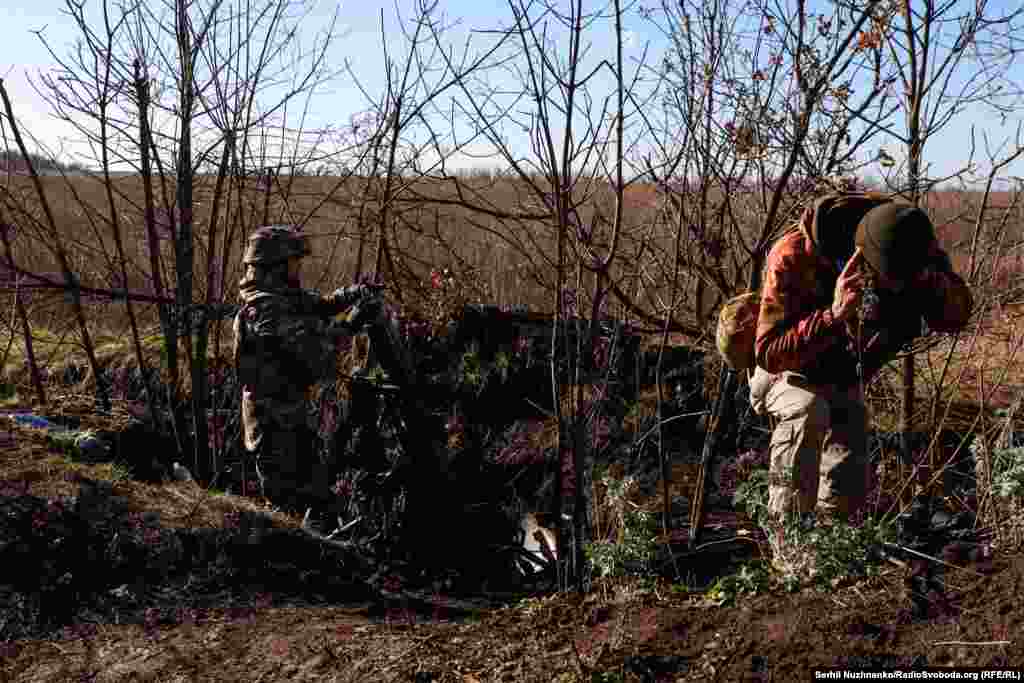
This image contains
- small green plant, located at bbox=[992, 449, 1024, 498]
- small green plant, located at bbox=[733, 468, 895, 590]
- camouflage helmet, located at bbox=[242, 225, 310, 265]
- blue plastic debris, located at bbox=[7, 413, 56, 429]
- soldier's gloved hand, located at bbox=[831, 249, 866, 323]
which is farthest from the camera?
blue plastic debris, located at bbox=[7, 413, 56, 429]

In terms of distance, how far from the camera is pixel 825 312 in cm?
350

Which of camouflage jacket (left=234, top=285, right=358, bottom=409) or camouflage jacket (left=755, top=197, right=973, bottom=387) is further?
camouflage jacket (left=234, top=285, right=358, bottom=409)

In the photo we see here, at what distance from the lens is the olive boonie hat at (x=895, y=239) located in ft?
10.8

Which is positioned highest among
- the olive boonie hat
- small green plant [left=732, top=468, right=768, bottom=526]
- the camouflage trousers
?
the olive boonie hat

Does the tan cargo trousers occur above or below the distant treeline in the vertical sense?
below

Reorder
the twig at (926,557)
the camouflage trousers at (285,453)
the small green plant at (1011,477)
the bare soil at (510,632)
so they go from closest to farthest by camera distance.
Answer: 1. the bare soil at (510,632)
2. the twig at (926,557)
3. the small green plant at (1011,477)
4. the camouflage trousers at (285,453)

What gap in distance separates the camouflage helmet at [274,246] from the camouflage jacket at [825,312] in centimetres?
294

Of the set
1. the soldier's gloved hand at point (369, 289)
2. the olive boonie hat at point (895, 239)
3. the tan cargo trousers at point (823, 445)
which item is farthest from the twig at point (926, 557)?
the soldier's gloved hand at point (369, 289)

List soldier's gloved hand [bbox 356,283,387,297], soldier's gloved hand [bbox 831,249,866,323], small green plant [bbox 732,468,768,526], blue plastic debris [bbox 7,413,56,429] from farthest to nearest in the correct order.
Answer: blue plastic debris [bbox 7,413,56,429]
soldier's gloved hand [bbox 356,283,387,297]
soldier's gloved hand [bbox 831,249,866,323]
small green plant [bbox 732,468,768,526]

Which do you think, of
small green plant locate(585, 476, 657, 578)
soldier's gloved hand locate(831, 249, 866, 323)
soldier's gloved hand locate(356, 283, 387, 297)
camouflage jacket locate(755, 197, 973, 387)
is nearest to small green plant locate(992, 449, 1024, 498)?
camouflage jacket locate(755, 197, 973, 387)

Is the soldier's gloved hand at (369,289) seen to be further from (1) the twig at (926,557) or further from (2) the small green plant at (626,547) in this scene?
(1) the twig at (926,557)

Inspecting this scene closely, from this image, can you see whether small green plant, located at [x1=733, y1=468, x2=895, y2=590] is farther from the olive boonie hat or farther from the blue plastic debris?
the blue plastic debris

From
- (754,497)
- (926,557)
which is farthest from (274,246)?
(926,557)

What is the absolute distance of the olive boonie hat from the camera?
3303 mm
